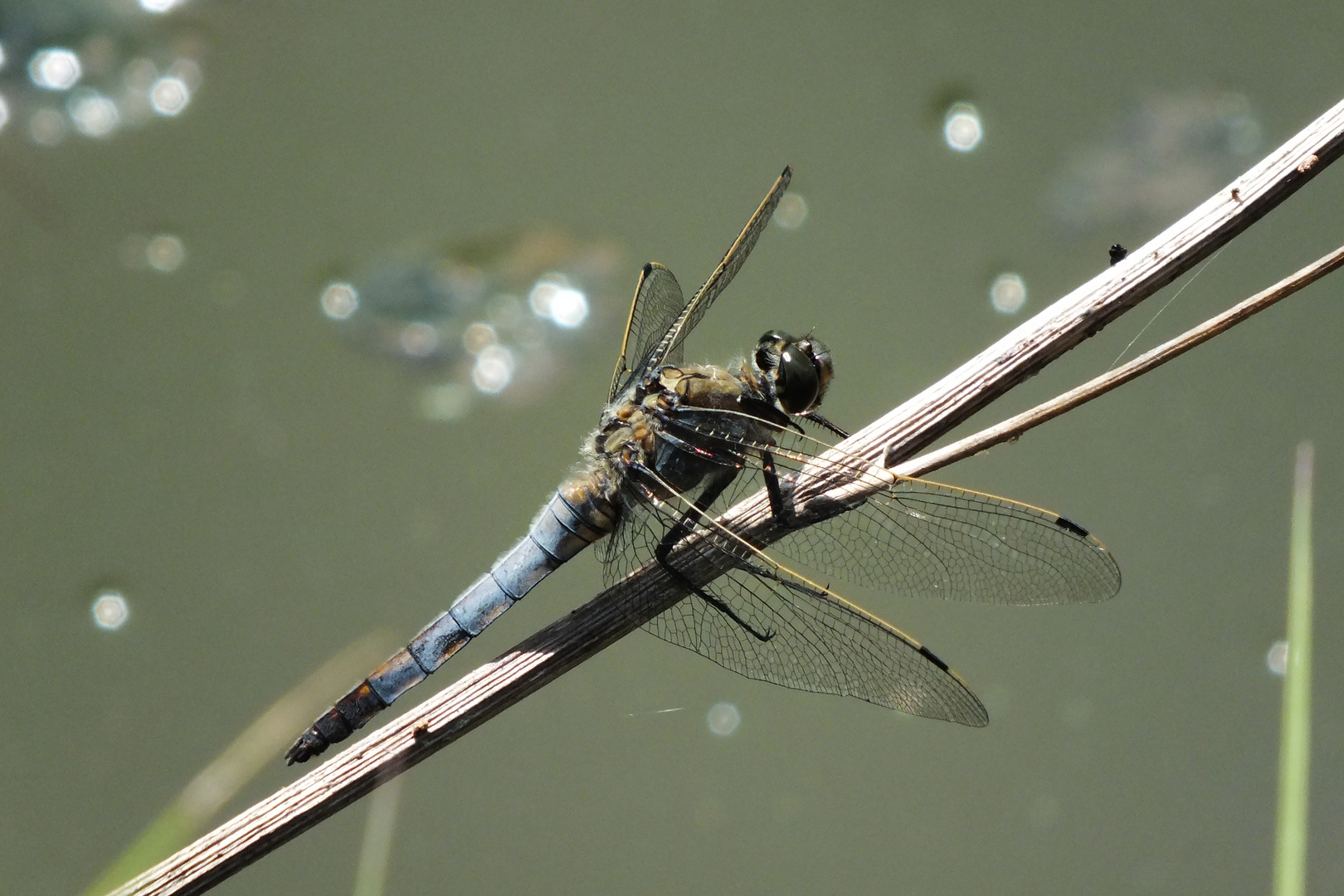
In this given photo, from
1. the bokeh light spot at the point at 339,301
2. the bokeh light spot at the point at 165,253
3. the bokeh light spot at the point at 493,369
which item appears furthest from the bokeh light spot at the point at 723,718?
the bokeh light spot at the point at 165,253

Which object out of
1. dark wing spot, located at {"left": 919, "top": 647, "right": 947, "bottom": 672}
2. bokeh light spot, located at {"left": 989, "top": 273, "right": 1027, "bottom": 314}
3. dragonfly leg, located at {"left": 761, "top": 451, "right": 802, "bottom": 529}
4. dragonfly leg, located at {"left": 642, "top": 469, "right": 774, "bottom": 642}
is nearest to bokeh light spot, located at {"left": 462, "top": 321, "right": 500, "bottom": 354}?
dragonfly leg, located at {"left": 642, "top": 469, "right": 774, "bottom": 642}

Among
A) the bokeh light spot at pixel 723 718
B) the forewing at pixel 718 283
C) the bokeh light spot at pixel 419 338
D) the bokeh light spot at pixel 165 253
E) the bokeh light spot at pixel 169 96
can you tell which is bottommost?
the bokeh light spot at pixel 723 718

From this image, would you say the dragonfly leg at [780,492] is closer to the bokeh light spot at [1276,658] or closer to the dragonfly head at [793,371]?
the dragonfly head at [793,371]

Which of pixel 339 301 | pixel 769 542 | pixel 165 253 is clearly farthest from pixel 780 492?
pixel 165 253

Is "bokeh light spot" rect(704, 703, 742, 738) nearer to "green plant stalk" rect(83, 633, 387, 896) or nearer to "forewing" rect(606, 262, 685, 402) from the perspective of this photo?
"green plant stalk" rect(83, 633, 387, 896)

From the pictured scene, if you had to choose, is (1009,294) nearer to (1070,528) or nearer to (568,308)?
(568,308)

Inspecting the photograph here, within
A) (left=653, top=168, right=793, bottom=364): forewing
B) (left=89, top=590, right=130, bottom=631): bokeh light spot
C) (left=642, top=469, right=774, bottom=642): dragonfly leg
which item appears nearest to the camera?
(left=642, top=469, right=774, bottom=642): dragonfly leg
